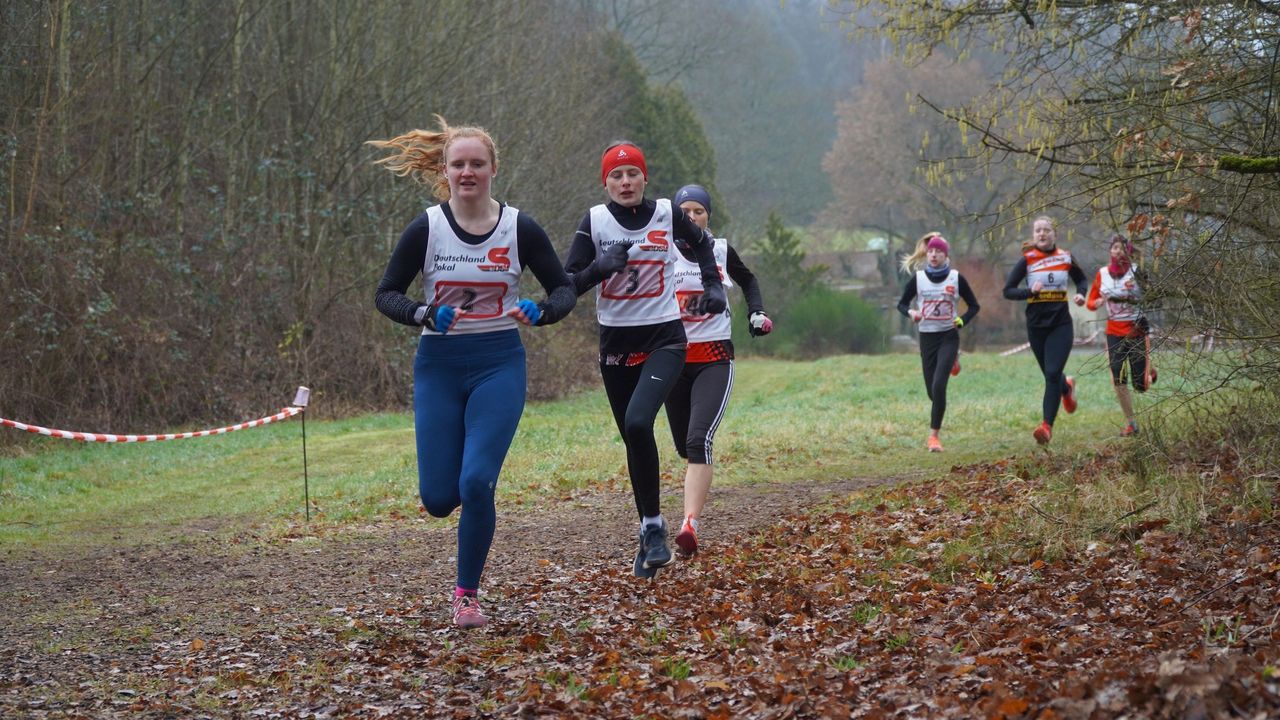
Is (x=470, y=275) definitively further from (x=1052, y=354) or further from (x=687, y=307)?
(x=1052, y=354)

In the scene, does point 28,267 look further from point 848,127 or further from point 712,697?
point 848,127

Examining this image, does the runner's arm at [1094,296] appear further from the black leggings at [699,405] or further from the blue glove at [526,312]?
the blue glove at [526,312]

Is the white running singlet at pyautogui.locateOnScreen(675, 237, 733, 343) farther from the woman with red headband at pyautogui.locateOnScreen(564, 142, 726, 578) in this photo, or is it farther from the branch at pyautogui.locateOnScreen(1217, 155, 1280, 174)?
the branch at pyautogui.locateOnScreen(1217, 155, 1280, 174)

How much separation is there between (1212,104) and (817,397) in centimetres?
1657

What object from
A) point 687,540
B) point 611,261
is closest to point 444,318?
point 611,261

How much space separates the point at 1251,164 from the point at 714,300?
2904 mm

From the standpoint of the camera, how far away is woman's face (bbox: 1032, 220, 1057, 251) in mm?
12865

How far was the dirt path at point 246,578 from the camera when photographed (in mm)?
6070

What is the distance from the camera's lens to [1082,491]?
326 inches

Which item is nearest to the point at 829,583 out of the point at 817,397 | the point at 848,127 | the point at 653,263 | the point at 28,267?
the point at 653,263

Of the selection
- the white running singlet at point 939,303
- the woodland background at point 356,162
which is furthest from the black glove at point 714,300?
the white running singlet at point 939,303

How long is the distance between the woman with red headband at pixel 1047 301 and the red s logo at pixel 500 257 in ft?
25.0

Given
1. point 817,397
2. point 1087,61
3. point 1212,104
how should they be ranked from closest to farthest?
1. point 1212,104
2. point 1087,61
3. point 817,397

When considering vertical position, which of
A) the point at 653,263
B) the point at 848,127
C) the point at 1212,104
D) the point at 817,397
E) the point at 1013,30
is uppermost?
the point at 848,127
